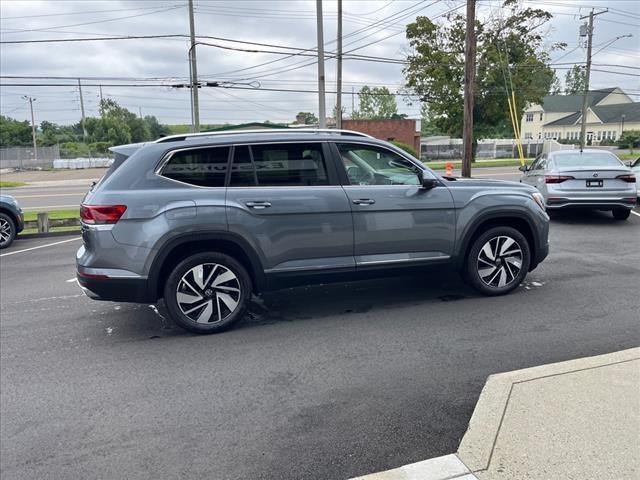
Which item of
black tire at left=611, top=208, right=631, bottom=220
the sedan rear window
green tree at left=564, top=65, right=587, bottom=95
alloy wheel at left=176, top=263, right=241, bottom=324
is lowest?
black tire at left=611, top=208, right=631, bottom=220

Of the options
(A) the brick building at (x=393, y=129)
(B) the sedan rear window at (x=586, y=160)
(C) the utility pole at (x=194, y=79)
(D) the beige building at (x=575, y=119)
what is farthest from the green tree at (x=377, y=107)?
(B) the sedan rear window at (x=586, y=160)

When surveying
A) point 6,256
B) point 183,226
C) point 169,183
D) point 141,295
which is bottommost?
point 6,256

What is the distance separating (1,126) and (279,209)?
87744mm

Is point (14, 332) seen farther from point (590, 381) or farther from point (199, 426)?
point (590, 381)

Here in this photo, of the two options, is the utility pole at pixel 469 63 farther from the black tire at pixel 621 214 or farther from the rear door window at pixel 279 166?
the rear door window at pixel 279 166

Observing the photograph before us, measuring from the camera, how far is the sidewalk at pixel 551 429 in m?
2.61

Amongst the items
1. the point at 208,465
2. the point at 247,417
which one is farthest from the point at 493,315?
the point at 208,465

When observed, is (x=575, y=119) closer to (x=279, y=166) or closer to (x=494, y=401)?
(x=279, y=166)

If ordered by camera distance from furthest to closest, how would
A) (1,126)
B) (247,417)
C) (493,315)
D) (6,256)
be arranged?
1. (1,126)
2. (6,256)
3. (493,315)
4. (247,417)

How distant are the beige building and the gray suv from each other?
82204mm

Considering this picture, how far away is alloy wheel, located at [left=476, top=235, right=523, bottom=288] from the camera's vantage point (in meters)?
5.61

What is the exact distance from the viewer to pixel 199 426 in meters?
3.28

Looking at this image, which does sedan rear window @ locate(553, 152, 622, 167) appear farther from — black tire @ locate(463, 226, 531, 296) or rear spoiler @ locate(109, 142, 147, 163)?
rear spoiler @ locate(109, 142, 147, 163)

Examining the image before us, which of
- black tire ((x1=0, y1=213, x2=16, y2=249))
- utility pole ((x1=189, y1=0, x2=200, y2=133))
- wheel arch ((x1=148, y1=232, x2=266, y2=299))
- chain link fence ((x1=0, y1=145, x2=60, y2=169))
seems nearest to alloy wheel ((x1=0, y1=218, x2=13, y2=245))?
black tire ((x1=0, y1=213, x2=16, y2=249))
